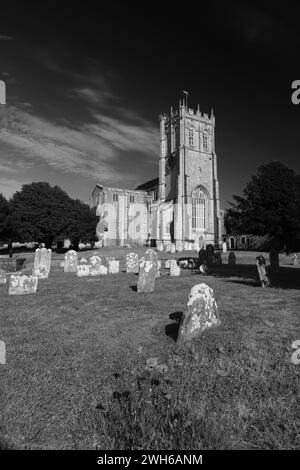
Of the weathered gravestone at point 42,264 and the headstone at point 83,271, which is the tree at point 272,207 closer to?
the headstone at point 83,271

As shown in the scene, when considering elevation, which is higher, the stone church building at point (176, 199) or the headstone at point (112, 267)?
the stone church building at point (176, 199)

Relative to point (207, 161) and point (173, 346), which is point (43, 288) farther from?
point (207, 161)

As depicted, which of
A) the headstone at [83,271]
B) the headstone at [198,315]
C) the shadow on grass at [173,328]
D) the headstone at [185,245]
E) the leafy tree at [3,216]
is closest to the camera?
the headstone at [198,315]

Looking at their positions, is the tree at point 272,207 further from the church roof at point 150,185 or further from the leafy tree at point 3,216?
the church roof at point 150,185

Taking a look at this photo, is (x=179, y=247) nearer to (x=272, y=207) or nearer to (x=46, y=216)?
(x=46, y=216)

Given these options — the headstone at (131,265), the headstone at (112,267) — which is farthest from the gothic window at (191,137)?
the headstone at (112,267)

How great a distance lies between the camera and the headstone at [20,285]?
11328 mm

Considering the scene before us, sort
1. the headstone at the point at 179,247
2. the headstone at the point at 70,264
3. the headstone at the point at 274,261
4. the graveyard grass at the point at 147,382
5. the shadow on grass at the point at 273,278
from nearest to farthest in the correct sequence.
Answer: the graveyard grass at the point at 147,382 → the shadow on grass at the point at 273,278 → the headstone at the point at 274,261 → the headstone at the point at 70,264 → the headstone at the point at 179,247

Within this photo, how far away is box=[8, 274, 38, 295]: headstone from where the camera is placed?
37.2 ft

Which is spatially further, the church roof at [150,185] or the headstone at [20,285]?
the church roof at [150,185]

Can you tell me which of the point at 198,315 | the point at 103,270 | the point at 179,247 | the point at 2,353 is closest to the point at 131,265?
the point at 103,270

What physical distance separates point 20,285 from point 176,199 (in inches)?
1883

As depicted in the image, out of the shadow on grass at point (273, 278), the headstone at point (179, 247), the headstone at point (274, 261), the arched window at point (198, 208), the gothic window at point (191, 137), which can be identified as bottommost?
the shadow on grass at point (273, 278)

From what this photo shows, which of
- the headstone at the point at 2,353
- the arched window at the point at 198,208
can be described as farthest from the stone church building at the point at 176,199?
the headstone at the point at 2,353
